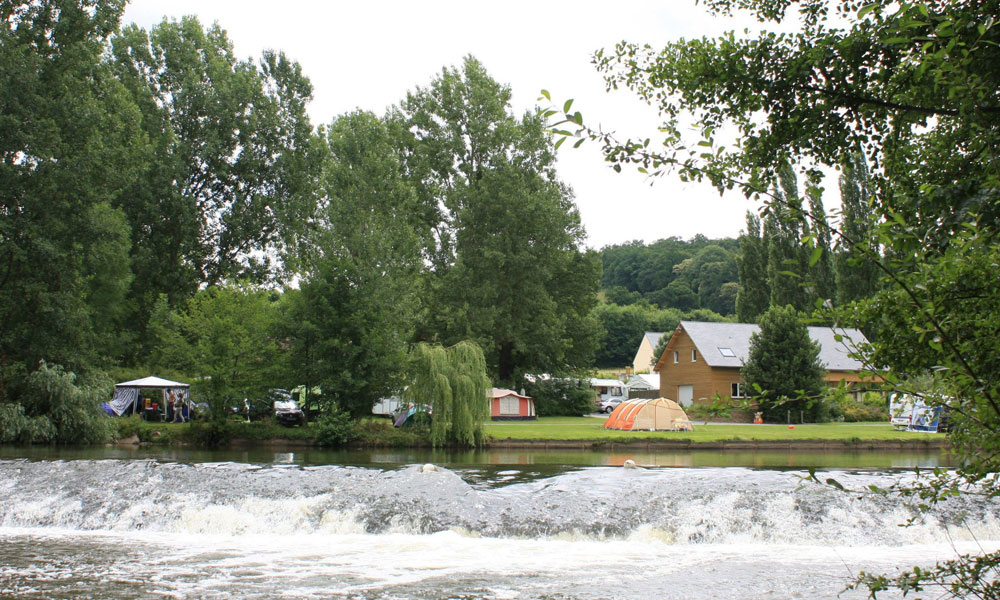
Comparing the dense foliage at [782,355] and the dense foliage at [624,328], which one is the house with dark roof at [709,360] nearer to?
A: the dense foliage at [782,355]

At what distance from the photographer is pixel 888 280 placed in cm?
275

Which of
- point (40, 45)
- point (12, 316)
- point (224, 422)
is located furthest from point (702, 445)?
point (40, 45)

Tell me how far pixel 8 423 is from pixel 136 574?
17.4m

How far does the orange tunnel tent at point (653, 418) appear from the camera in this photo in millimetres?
31516

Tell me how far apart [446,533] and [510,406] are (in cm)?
2841

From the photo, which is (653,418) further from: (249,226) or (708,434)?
(249,226)

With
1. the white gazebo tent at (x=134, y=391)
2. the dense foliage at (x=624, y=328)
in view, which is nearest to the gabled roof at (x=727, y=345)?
the white gazebo tent at (x=134, y=391)

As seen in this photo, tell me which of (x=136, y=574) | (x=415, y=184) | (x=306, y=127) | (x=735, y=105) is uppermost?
(x=306, y=127)

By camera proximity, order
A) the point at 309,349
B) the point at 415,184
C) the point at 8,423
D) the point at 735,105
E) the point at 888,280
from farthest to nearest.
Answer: the point at 415,184, the point at 309,349, the point at 8,423, the point at 735,105, the point at 888,280

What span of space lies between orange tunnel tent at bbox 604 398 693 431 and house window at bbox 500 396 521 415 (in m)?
9.08

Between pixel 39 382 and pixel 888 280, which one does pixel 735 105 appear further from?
pixel 39 382

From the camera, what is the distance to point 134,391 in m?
34.1

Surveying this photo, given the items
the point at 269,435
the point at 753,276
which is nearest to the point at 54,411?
the point at 269,435

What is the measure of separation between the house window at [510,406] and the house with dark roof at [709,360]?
11372mm
